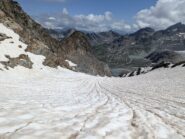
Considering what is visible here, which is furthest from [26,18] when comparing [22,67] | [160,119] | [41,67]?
[160,119]

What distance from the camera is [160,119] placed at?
10.7 m

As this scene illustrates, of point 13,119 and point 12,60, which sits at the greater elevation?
point 12,60

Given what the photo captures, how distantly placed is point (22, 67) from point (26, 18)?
242 ft

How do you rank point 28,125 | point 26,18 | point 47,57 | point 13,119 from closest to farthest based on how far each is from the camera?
point 28,125
point 13,119
point 47,57
point 26,18

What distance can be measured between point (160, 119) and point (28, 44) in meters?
56.4

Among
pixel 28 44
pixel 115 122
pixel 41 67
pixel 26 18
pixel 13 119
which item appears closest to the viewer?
pixel 13 119

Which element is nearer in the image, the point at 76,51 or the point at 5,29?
the point at 5,29

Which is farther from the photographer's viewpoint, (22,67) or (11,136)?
(22,67)

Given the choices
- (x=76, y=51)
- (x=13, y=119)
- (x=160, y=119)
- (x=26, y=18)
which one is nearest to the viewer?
(x=13, y=119)

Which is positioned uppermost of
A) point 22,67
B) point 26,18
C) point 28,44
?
point 26,18

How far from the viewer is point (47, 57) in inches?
2709

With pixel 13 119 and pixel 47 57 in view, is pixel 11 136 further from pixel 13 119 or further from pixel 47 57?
pixel 47 57

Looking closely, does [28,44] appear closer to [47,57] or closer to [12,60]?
[47,57]

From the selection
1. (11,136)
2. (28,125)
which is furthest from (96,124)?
(11,136)
